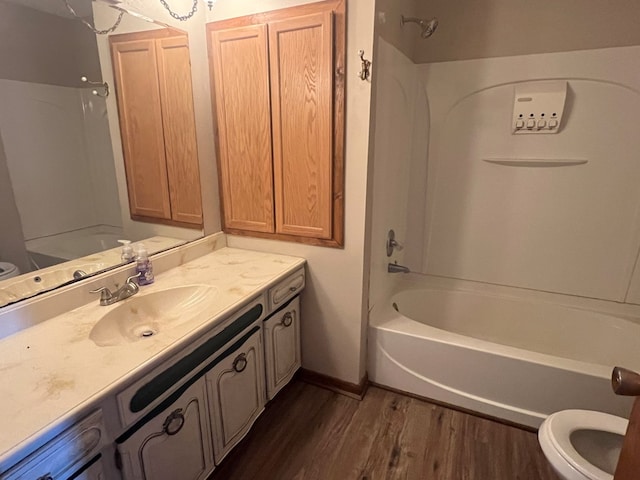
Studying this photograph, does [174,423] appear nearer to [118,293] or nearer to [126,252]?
[118,293]

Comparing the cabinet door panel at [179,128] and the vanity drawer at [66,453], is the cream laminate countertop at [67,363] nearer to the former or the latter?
the vanity drawer at [66,453]

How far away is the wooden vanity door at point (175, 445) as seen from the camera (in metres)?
1.08

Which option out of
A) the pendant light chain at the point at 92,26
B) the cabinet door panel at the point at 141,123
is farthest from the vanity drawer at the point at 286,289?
the pendant light chain at the point at 92,26

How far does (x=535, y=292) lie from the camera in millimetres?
2344

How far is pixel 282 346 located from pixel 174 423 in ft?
Result: 2.39

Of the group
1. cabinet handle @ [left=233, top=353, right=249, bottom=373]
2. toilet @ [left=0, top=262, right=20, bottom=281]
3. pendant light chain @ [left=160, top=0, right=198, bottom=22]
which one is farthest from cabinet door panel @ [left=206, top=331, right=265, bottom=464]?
pendant light chain @ [left=160, top=0, right=198, bottom=22]

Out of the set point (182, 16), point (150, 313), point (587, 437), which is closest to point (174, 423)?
point (150, 313)

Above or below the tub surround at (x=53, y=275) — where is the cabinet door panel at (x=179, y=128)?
above

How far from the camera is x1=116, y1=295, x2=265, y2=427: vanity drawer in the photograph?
999mm

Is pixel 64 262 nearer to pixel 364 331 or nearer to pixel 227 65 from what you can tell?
pixel 227 65

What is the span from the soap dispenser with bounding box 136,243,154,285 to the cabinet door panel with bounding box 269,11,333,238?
0.67 meters

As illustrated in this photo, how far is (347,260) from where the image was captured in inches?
71.9

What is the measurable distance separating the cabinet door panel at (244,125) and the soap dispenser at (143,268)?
581mm

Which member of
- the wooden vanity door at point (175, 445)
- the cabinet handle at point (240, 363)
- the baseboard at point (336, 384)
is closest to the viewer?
the wooden vanity door at point (175, 445)
